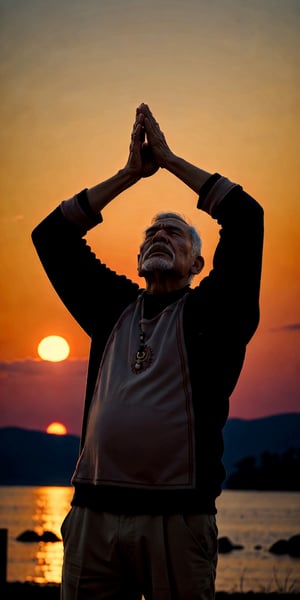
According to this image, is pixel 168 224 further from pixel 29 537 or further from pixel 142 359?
pixel 29 537

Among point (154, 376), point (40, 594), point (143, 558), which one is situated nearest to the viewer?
point (143, 558)

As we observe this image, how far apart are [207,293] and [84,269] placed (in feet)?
1.65

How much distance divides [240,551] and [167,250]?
36965 mm

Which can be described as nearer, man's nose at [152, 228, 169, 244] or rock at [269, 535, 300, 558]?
man's nose at [152, 228, 169, 244]

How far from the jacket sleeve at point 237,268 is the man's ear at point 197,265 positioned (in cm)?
25

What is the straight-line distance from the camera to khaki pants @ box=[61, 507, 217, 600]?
240 cm

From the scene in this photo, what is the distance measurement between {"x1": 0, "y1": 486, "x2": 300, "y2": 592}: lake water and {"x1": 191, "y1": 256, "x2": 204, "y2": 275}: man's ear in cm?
395

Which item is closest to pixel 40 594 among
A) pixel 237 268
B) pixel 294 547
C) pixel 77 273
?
pixel 77 273

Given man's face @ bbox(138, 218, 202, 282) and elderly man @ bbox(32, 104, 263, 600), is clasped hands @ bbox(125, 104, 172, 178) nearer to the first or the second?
elderly man @ bbox(32, 104, 263, 600)

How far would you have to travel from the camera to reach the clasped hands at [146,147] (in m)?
2.96

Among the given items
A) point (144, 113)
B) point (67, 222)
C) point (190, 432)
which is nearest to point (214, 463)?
point (190, 432)

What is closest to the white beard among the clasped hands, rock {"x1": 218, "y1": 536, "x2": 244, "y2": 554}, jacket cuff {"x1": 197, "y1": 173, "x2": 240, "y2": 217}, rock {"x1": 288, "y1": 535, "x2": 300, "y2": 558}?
jacket cuff {"x1": 197, "y1": 173, "x2": 240, "y2": 217}

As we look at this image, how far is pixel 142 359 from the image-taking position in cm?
265

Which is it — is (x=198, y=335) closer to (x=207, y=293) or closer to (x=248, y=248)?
(x=207, y=293)
